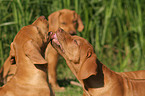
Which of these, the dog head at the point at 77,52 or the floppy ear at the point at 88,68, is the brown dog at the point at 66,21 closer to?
the dog head at the point at 77,52

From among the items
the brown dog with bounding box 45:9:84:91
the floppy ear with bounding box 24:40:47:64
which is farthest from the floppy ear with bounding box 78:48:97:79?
the brown dog with bounding box 45:9:84:91

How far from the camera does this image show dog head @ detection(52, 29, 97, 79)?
3.15 meters

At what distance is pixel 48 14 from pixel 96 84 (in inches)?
133

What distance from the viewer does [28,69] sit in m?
3.39

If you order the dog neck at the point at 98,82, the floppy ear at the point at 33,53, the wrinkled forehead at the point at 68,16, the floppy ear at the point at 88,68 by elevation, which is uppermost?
the wrinkled forehead at the point at 68,16

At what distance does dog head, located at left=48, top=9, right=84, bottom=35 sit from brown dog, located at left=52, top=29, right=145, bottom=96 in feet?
9.17

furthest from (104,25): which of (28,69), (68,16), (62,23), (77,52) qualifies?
(28,69)

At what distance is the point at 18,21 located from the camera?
5.45m

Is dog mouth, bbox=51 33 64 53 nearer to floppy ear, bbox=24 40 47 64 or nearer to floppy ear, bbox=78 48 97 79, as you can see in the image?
floppy ear, bbox=24 40 47 64

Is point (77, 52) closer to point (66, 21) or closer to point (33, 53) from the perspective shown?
point (33, 53)

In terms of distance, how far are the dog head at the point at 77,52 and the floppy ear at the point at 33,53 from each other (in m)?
0.34

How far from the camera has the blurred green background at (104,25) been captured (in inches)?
225

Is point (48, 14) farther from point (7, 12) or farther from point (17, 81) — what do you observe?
point (17, 81)

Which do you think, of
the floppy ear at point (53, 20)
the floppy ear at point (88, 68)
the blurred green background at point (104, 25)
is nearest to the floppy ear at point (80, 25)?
the blurred green background at point (104, 25)
